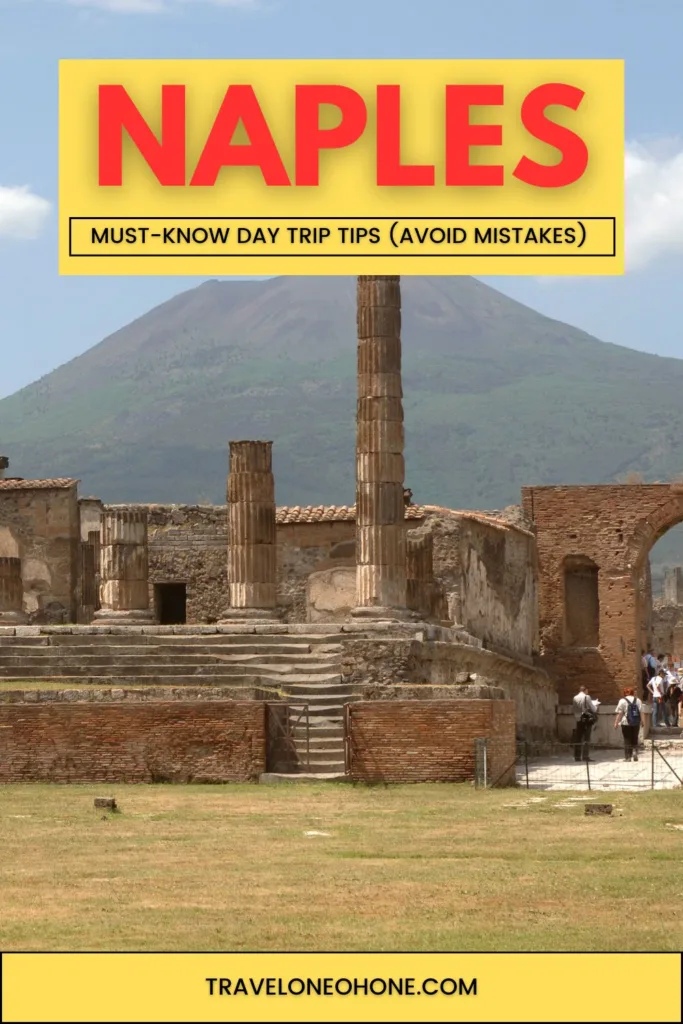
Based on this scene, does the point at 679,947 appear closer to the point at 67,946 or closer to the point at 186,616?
the point at 67,946

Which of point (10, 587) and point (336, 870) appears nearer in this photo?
point (336, 870)

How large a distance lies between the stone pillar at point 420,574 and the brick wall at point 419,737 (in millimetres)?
10353

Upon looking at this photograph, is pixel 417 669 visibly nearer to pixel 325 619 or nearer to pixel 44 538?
pixel 325 619

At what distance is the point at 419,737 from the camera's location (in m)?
21.6

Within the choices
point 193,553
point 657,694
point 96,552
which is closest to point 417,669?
point 657,694

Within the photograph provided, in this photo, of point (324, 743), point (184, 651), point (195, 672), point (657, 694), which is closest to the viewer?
point (324, 743)

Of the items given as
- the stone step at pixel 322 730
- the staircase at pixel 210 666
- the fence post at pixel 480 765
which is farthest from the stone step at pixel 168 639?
the fence post at pixel 480 765

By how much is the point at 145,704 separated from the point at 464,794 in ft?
11.8

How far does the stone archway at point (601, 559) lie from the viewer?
43406 mm

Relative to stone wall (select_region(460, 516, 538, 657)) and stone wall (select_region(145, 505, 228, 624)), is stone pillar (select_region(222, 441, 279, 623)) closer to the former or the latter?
stone wall (select_region(460, 516, 538, 657))

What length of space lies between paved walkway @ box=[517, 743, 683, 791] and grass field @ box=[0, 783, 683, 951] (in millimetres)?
2774

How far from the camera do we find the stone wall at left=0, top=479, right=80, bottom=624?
40188 millimetres

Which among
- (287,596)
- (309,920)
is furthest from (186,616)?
(309,920)

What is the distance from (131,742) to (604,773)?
7417 millimetres
